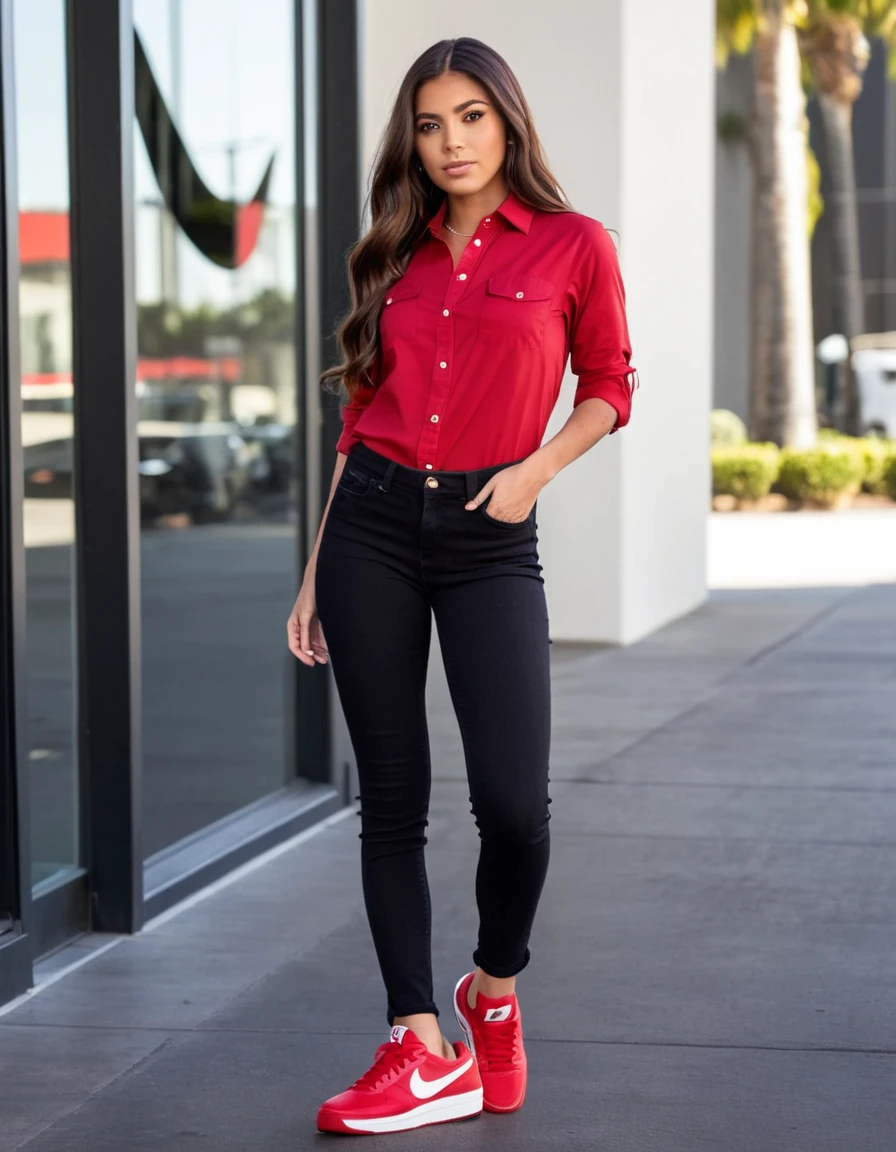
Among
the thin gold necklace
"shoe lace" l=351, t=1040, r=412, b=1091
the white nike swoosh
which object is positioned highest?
the thin gold necklace

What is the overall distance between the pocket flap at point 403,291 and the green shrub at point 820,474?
18.1 meters

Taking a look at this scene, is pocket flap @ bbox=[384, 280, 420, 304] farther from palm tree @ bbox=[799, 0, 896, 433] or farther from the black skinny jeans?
palm tree @ bbox=[799, 0, 896, 433]

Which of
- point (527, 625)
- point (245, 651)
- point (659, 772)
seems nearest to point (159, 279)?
point (245, 651)

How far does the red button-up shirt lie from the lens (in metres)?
2.91

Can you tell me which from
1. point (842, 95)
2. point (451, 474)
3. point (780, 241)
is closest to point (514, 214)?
point (451, 474)

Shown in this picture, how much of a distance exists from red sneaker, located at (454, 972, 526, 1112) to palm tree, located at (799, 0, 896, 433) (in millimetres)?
22696

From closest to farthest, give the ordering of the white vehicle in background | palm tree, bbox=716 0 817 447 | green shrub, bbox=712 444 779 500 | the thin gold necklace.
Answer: the thin gold necklace, green shrub, bbox=712 444 779 500, palm tree, bbox=716 0 817 447, the white vehicle in background

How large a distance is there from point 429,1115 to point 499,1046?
0.18 metres

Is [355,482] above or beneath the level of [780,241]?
beneath

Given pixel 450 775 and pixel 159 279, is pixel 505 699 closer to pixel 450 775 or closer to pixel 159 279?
pixel 450 775

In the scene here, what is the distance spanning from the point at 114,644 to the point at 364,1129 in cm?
161

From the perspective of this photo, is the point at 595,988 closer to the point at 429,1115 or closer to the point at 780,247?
the point at 429,1115

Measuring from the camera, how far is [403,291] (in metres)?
2.99

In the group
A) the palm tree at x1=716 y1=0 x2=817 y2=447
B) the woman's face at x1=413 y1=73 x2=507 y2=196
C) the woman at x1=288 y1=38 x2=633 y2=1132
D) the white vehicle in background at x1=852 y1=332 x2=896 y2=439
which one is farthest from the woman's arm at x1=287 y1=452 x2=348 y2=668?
the white vehicle in background at x1=852 y1=332 x2=896 y2=439
